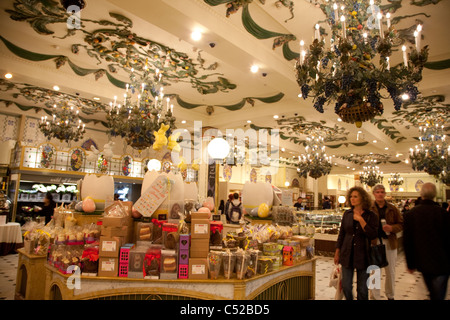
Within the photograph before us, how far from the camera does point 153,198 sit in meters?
3.19

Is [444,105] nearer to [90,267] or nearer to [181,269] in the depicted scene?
[181,269]

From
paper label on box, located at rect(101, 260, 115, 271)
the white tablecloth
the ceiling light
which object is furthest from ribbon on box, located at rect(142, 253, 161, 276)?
the white tablecloth

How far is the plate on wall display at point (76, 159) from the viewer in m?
10.4

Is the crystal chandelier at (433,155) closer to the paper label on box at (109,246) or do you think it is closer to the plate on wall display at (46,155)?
the paper label on box at (109,246)

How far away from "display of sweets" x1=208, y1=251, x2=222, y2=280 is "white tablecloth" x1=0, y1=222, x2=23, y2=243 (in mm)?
6439

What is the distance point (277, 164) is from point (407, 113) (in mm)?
9917

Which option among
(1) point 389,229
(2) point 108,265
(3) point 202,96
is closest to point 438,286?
(1) point 389,229

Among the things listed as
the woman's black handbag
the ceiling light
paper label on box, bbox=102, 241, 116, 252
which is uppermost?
the ceiling light

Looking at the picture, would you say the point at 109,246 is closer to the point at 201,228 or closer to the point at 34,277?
the point at 201,228

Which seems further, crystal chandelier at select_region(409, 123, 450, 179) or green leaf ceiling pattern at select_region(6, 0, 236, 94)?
crystal chandelier at select_region(409, 123, 450, 179)

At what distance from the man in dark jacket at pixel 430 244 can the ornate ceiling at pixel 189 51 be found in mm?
3221

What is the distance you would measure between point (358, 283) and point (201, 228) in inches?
71.2

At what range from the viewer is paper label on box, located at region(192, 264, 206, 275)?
2.70 meters

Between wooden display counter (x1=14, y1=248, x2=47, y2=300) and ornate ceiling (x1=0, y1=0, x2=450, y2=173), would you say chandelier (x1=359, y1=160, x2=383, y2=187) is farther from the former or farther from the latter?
wooden display counter (x1=14, y1=248, x2=47, y2=300)
